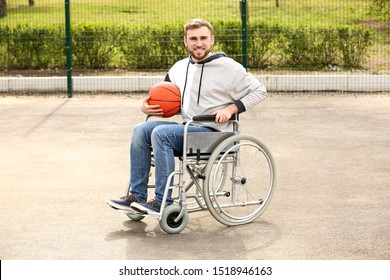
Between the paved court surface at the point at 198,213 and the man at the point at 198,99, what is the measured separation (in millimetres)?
299

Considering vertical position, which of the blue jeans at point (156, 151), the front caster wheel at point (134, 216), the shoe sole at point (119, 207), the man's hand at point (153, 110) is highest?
the man's hand at point (153, 110)

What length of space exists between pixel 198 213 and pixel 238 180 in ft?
1.71

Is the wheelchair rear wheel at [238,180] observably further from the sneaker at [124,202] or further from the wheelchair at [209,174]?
the sneaker at [124,202]

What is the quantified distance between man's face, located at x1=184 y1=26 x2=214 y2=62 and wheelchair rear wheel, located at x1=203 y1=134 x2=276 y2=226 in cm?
66

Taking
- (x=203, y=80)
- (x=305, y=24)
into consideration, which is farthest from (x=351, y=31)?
(x=203, y=80)

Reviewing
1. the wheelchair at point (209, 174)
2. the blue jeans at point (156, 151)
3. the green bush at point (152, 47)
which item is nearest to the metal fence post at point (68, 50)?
the green bush at point (152, 47)

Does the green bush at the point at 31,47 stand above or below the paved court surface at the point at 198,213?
above

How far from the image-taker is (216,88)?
7453mm

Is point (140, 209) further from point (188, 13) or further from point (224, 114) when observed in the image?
point (188, 13)

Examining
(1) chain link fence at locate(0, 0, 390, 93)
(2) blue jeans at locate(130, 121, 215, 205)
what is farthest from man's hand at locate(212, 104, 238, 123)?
(1) chain link fence at locate(0, 0, 390, 93)

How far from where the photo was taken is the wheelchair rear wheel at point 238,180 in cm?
727

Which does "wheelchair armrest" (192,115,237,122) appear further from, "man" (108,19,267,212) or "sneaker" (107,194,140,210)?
"sneaker" (107,194,140,210)

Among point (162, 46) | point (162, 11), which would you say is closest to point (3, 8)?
point (162, 11)

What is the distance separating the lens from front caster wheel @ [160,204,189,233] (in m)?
7.21
